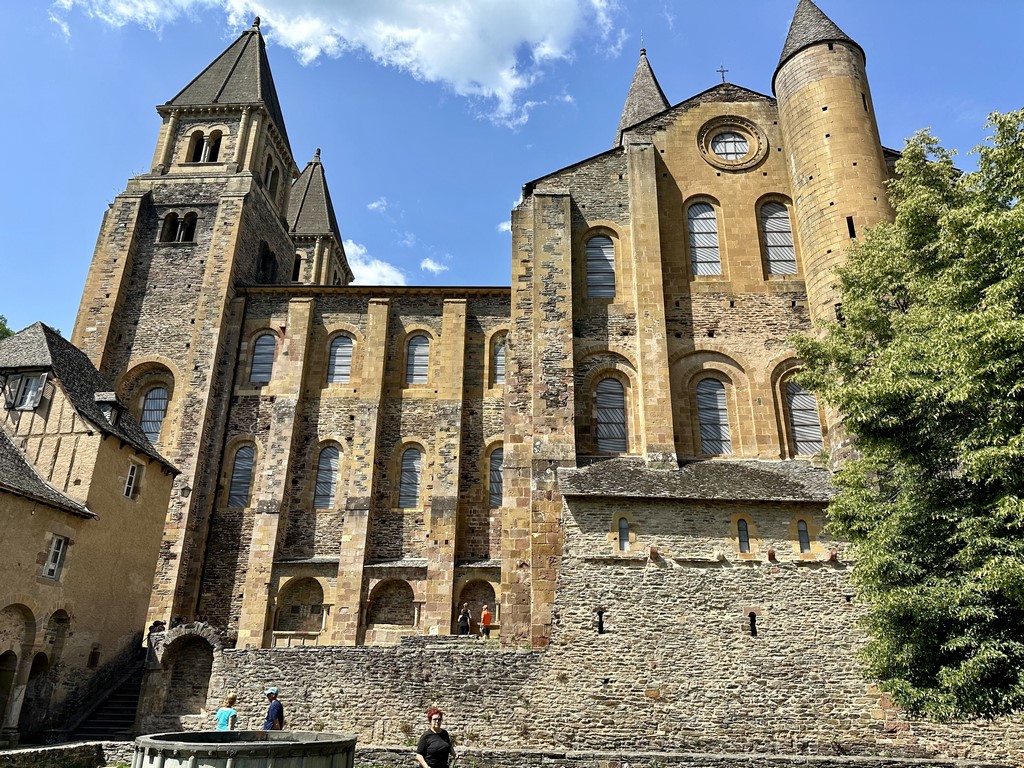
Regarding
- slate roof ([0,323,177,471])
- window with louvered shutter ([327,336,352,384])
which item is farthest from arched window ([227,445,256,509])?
slate roof ([0,323,177,471])

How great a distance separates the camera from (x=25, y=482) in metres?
17.9

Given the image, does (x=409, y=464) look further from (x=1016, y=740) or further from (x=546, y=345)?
(x=1016, y=740)

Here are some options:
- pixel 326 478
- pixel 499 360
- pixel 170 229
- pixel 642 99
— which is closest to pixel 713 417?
pixel 499 360

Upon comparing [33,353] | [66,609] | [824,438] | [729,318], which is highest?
[729,318]

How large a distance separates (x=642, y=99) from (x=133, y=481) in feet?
90.0

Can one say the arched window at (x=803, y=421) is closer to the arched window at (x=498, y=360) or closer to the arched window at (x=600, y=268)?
the arched window at (x=600, y=268)

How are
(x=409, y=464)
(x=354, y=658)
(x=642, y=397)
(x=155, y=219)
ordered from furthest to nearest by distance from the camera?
(x=155, y=219) → (x=409, y=464) → (x=642, y=397) → (x=354, y=658)

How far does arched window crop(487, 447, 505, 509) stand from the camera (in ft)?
88.4

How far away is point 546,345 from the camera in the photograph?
20453mm

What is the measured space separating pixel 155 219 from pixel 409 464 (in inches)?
620

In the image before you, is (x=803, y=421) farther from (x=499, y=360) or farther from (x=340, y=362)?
(x=340, y=362)

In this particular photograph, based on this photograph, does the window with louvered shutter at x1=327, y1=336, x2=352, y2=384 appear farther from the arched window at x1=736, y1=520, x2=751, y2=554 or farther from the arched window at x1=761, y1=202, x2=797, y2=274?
the arched window at x1=736, y1=520, x2=751, y2=554

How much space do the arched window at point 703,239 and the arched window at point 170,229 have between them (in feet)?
71.4

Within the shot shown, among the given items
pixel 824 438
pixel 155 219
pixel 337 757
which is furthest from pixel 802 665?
pixel 155 219
